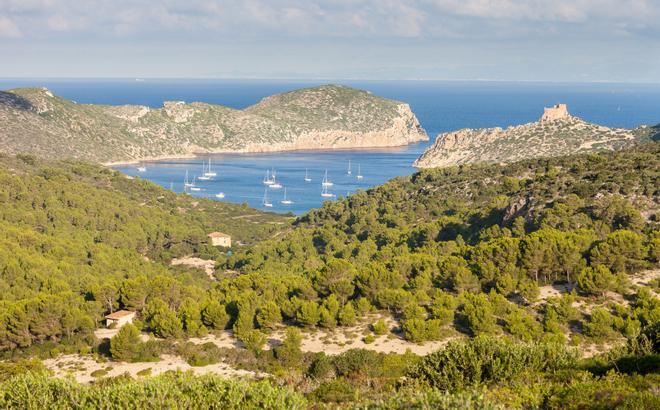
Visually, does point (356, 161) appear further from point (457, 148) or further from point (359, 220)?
point (359, 220)

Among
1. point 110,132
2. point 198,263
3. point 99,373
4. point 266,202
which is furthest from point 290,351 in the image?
point 110,132

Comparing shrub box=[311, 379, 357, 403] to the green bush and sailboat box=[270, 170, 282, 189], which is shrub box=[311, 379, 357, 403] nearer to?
the green bush

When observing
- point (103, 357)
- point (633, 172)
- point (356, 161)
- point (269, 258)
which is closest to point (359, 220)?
point (269, 258)

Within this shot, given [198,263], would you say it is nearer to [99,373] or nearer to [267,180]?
[99,373]

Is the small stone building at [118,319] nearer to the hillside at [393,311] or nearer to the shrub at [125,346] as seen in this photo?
the hillside at [393,311]

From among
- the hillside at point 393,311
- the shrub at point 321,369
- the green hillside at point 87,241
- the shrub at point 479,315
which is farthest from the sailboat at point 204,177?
the shrub at point 321,369
